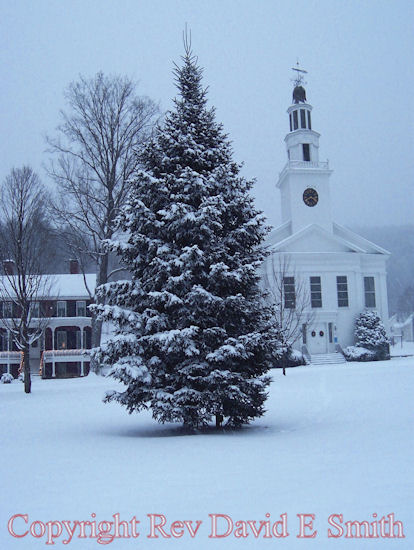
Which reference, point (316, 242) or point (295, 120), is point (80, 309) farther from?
point (295, 120)

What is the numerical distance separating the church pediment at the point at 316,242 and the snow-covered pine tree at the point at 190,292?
25278 mm

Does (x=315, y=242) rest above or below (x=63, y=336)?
above

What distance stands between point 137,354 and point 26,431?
11.0 ft

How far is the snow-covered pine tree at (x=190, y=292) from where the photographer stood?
9.63 meters

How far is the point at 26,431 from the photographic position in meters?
11.1

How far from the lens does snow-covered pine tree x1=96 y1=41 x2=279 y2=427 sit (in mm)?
9633

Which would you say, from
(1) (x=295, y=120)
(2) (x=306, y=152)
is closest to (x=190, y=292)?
(2) (x=306, y=152)

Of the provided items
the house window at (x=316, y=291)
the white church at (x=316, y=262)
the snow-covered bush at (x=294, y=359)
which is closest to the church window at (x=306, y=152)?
the white church at (x=316, y=262)

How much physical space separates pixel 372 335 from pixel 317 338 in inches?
141

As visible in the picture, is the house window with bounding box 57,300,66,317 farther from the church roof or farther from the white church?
the church roof

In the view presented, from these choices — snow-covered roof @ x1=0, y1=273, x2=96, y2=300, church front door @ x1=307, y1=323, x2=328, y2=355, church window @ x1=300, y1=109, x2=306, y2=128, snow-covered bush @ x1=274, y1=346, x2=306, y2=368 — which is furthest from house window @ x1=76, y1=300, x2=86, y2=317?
church window @ x1=300, y1=109, x2=306, y2=128

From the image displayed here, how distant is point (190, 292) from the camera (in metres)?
9.77

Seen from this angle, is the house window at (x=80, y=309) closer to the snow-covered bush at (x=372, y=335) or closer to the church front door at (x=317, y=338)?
the church front door at (x=317, y=338)

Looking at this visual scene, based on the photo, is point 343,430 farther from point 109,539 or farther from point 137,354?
point 109,539
